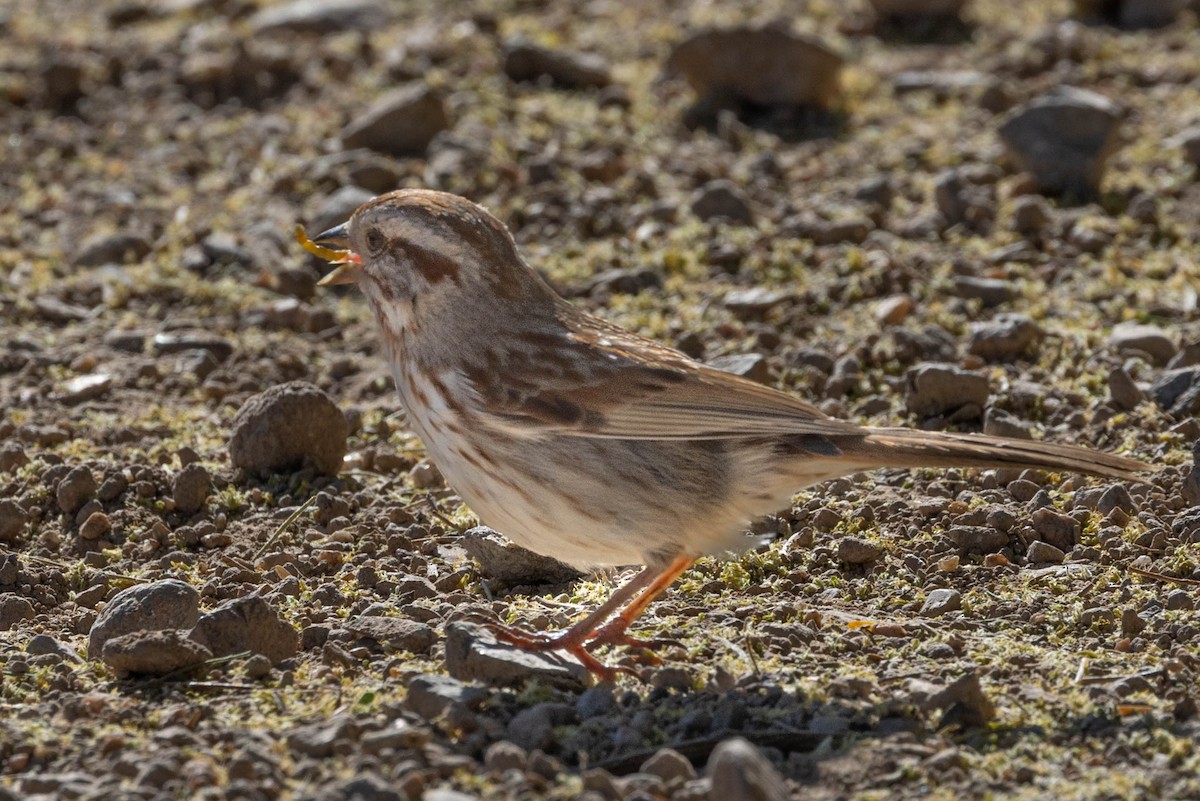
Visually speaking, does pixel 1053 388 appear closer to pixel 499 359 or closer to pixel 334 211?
pixel 499 359

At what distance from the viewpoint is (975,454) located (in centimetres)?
526

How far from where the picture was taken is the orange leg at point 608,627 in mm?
5250

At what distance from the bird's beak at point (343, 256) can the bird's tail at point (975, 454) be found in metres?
1.92

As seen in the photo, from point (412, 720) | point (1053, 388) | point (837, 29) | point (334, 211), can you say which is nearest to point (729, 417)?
point (412, 720)

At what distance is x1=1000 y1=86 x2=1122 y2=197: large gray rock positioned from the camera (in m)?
9.23

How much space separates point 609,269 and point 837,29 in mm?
4148

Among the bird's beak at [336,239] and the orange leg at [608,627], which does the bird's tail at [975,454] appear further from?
the bird's beak at [336,239]

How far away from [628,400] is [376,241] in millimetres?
1150

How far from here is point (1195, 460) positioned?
6.15 m

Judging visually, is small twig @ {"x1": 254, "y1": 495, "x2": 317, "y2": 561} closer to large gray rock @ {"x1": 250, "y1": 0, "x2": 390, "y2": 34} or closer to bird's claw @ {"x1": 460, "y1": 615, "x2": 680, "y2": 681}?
bird's claw @ {"x1": 460, "y1": 615, "x2": 680, "y2": 681}

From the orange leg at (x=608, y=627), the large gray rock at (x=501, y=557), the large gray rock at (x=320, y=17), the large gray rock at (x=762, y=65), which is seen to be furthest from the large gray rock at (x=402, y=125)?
the orange leg at (x=608, y=627)

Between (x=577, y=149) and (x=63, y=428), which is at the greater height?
(x=577, y=149)

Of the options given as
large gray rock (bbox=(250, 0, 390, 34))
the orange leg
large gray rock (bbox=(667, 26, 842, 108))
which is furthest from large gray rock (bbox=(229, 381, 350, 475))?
large gray rock (bbox=(250, 0, 390, 34))

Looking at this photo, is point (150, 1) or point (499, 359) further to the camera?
point (150, 1)
